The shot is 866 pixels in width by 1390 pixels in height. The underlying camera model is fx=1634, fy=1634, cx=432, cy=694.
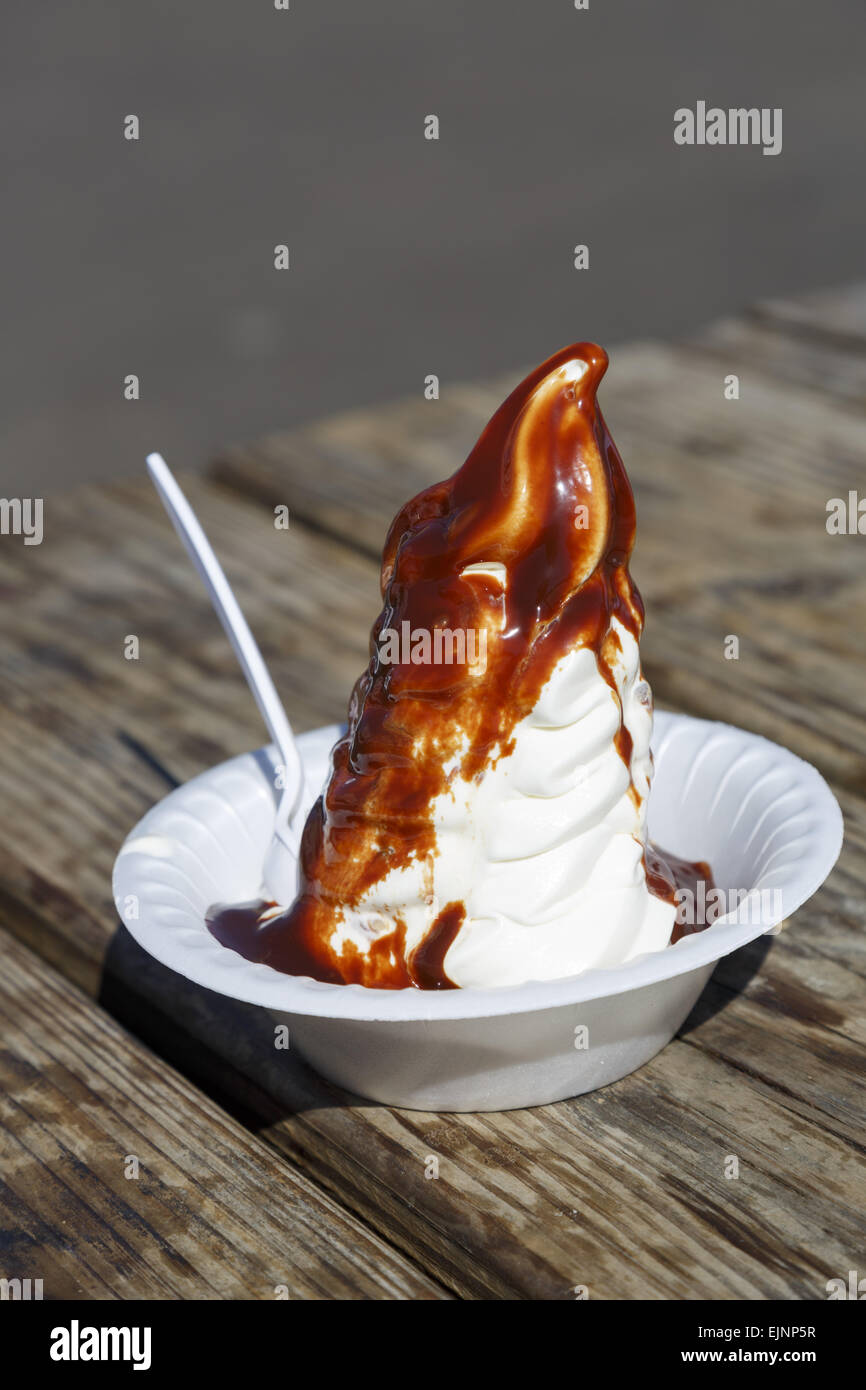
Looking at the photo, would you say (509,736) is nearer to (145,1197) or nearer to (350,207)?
(145,1197)

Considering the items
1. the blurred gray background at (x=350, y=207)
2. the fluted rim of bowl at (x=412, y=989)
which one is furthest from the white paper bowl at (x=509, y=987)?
the blurred gray background at (x=350, y=207)

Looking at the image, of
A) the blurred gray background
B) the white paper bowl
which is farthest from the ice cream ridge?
the blurred gray background

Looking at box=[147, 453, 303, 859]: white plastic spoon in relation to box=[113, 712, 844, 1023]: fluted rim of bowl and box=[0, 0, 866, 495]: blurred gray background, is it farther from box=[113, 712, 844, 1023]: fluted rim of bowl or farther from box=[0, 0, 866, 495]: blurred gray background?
box=[0, 0, 866, 495]: blurred gray background

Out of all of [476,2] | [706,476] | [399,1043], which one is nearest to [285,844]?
[399,1043]

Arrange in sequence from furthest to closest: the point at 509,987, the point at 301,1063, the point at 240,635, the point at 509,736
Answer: the point at 240,635 → the point at 301,1063 → the point at 509,736 → the point at 509,987

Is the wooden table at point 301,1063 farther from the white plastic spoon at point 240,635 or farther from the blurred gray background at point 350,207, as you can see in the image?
the blurred gray background at point 350,207

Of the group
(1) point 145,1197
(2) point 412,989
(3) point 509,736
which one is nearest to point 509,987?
(2) point 412,989
